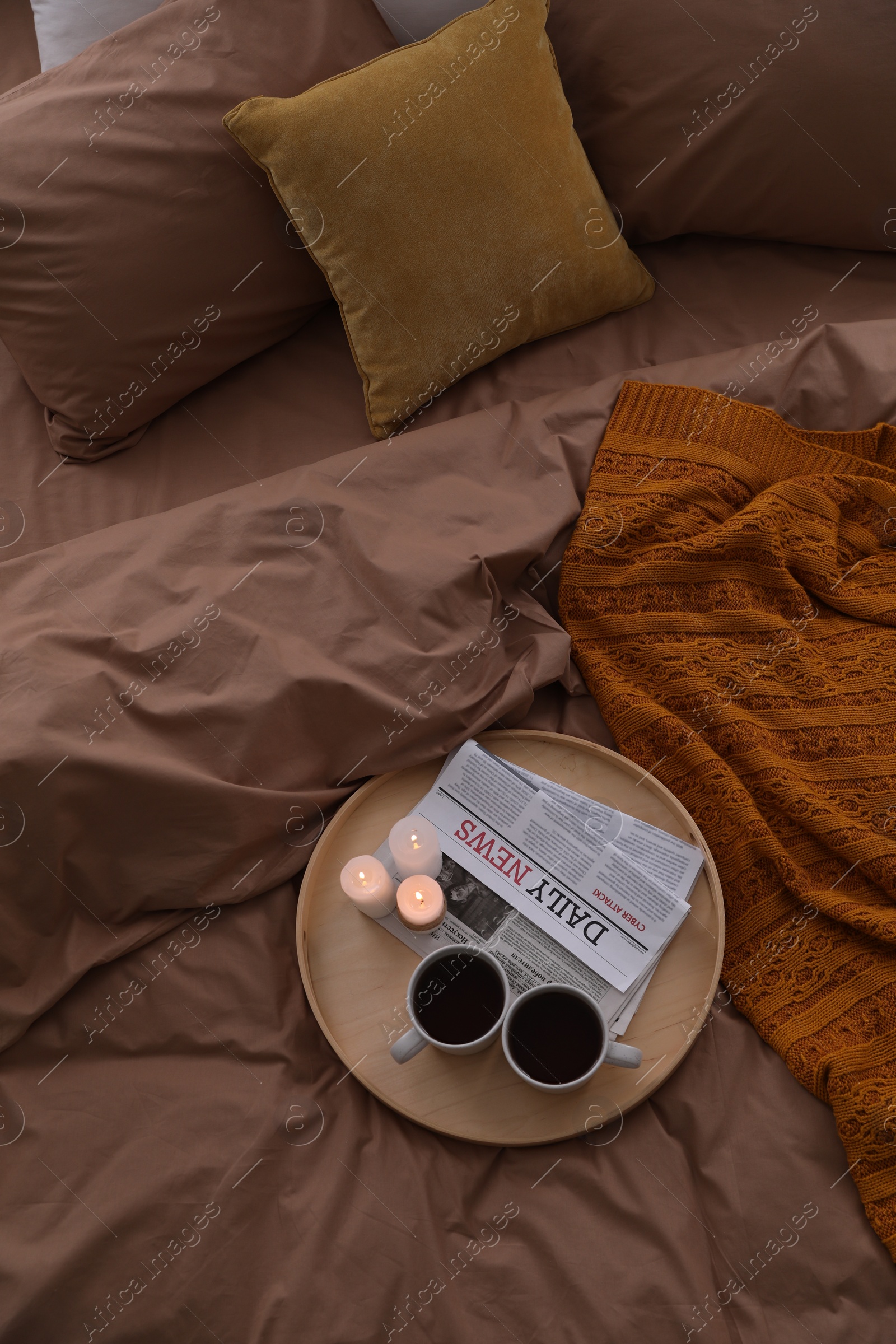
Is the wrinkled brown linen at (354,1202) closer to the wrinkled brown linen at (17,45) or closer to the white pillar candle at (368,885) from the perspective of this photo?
the white pillar candle at (368,885)

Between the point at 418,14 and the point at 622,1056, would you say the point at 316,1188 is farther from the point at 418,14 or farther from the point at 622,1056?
the point at 418,14

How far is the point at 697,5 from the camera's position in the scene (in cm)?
125

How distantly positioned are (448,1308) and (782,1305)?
12.3 inches

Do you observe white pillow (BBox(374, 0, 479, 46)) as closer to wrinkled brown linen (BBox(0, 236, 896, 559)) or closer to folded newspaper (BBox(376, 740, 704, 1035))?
wrinkled brown linen (BBox(0, 236, 896, 559))

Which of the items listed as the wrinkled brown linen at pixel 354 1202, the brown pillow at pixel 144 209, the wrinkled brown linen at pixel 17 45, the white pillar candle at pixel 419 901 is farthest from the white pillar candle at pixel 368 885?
the wrinkled brown linen at pixel 17 45

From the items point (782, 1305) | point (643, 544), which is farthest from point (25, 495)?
point (782, 1305)

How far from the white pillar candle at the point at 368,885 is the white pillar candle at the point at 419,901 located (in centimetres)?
2

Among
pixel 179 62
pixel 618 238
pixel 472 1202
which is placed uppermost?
pixel 179 62

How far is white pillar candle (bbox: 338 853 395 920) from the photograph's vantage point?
915 millimetres

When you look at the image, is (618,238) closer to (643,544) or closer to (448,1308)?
(643,544)

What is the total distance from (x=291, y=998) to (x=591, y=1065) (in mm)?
330

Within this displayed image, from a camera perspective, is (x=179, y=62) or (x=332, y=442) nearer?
(x=179, y=62)

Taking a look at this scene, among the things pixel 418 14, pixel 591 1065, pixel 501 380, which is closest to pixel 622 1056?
pixel 591 1065

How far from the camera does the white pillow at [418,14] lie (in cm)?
132
